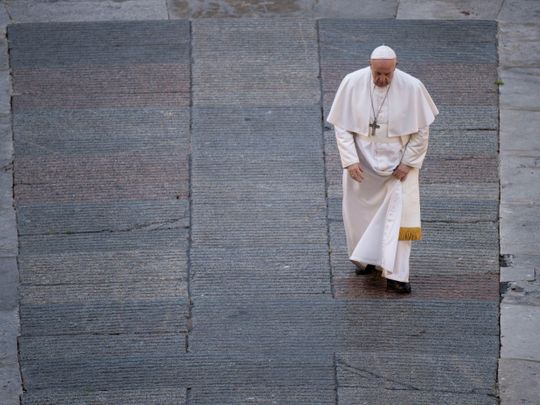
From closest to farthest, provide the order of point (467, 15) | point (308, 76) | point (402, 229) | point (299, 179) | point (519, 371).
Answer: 1. point (519, 371)
2. point (402, 229)
3. point (299, 179)
4. point (308, 76)
5. point (467, 15)

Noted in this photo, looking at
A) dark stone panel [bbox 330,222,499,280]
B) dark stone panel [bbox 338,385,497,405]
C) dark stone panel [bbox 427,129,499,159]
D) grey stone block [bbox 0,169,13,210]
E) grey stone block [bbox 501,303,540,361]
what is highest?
dark stone panel [bbox 427,129,499,159]

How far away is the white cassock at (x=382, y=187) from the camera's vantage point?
858 cm

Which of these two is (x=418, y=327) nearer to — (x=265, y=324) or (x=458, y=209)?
(x=265, y=324)

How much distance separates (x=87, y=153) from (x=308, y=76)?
8.04 feet

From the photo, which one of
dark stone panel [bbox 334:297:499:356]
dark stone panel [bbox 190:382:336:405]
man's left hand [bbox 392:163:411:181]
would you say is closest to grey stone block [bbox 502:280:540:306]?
dark stone panel [bbox 334:297:499:356]

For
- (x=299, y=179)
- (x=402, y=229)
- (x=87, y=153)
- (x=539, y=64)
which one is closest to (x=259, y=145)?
(x=299, y=179)

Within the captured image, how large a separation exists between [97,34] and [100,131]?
5.66 ft

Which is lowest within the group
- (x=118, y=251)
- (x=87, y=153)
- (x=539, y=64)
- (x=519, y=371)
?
(x=519, y=371)

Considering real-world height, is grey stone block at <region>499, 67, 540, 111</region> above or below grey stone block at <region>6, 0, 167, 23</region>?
below

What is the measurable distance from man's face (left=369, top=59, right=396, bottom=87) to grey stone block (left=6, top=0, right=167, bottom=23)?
4764 millimetres

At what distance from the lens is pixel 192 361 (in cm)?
830

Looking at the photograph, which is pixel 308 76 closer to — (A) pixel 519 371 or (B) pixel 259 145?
(B) pixel 259 145

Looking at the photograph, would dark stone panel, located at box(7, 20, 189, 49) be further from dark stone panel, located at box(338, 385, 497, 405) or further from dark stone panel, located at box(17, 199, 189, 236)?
dark stone panel, located at box(338, 385, 497, 405)

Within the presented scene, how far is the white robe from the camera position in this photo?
339 inches
